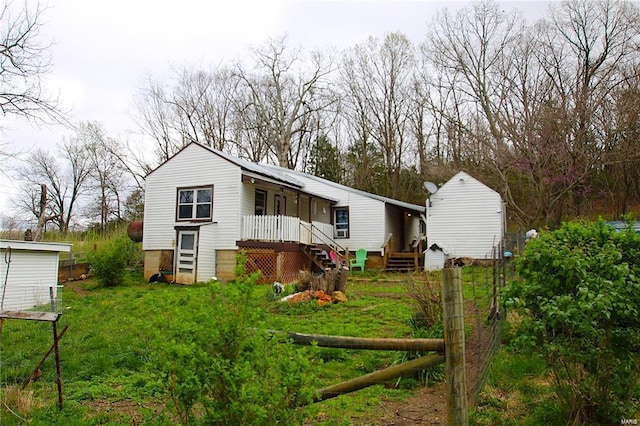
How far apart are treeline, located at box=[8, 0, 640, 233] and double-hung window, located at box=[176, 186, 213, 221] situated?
7.15 ft

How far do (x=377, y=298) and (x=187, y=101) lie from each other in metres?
26.9

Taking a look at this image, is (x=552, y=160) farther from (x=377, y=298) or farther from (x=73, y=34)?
(x=73, y=34)

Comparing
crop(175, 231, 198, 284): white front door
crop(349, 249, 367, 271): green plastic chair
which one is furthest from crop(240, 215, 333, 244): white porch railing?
crop(349, 249, 367, 271): green plastic chair

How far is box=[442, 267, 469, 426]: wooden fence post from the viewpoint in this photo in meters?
2.62

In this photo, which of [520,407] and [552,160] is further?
[552,160]

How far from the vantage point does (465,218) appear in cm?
1853

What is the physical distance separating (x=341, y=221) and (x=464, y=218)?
612 cm

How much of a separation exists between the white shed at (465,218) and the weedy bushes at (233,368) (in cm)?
1681

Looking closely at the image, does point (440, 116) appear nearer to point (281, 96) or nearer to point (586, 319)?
point (281, 96)

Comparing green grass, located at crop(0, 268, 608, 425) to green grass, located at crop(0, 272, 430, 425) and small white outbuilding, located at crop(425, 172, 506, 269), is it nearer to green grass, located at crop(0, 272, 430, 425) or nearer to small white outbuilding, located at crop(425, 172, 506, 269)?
green grass, located at crop(0, 272, 430, 425)

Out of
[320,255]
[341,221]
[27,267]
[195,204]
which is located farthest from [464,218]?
[27,267]

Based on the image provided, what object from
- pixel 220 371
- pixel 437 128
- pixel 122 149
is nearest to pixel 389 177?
pixel 437 128

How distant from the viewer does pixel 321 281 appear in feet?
33.5

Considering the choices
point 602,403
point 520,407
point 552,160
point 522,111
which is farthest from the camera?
point 522,111
